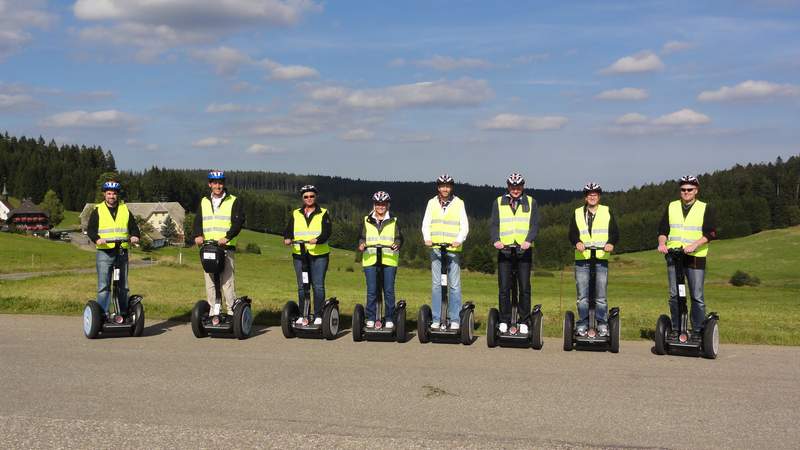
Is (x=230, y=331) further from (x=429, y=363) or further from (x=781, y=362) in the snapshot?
(x=781, y=362)

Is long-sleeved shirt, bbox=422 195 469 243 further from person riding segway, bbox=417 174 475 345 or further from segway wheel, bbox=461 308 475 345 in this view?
segway wheel, bbox=461 308 475 345

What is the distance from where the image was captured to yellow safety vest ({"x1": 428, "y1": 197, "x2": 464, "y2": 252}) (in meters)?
11.7

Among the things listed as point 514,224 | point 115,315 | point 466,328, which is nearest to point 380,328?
point 466,328

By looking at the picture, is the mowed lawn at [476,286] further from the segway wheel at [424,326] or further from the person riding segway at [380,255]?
the person riding segway at [380,255]

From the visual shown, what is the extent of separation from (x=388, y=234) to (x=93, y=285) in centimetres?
1951

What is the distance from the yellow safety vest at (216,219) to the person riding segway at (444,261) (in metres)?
3.29

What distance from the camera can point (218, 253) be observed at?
38.7 feet

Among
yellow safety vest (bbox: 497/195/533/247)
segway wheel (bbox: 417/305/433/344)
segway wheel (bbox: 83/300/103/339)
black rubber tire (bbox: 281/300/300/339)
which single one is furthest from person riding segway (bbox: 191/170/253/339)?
yellow safety vest (bbox: 497/195/533/247)

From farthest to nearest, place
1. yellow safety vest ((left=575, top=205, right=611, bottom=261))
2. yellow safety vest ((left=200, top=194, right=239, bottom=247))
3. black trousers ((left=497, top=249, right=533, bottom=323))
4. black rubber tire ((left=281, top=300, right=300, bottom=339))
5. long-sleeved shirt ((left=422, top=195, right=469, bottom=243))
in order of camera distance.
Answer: yellow safety vest ((left=200, top=194, right=239, bottom=247)) < long-sleeved shirt ((left=422, top=195, right=469, bottom=243)) < black rubber tire ((left=281, top=300, right=300, bottom=339)) < black trousers ((left=497, top=249, right=533, bottom=323)) < yellow safety vest ((left=575, top=205, right=611, bottom=261))

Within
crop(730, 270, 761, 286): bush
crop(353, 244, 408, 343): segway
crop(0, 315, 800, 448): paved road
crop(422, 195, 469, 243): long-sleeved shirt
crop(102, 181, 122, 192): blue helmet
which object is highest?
crop(102, 181, 122, 192): blue helmet

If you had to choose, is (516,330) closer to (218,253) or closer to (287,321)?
(287,321)

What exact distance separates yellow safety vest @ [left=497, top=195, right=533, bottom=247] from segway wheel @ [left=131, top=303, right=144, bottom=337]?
5.95 meters

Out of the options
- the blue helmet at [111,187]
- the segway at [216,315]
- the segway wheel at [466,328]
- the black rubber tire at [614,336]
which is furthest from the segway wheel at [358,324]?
the blue helmet at [111,187]

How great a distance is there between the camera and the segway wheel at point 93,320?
37.1 ft
